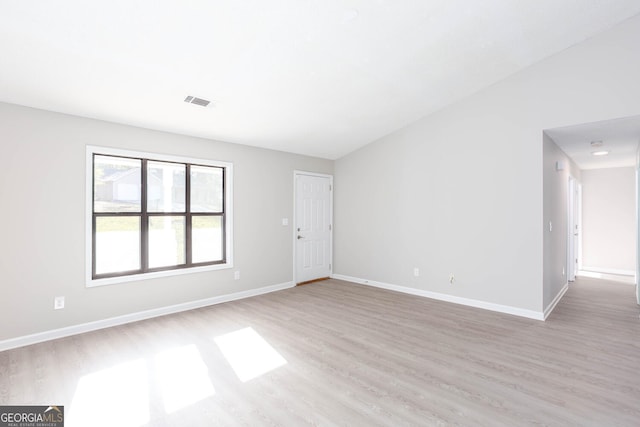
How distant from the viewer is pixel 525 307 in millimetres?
3996

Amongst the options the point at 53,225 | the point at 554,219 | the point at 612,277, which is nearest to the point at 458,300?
the point at 554,219

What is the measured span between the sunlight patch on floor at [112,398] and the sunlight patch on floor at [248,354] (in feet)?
2.27

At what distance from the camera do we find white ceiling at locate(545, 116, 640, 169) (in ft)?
11.9

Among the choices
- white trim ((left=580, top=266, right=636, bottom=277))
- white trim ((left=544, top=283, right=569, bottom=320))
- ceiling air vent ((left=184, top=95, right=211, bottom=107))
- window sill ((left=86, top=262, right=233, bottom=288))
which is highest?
ceiling air vent ((left=184, top=95, right=211, bottom=107))

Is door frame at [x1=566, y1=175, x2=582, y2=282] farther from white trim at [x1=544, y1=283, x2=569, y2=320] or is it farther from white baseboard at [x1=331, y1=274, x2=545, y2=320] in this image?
white baseboard at [x1=331, y1=274, x2=545, y2=320]

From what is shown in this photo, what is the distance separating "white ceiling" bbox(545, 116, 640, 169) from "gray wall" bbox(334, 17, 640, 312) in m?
0.22

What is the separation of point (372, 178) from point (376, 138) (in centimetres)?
71

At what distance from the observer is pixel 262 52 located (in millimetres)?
2945

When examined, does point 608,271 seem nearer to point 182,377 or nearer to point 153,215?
point 182,377

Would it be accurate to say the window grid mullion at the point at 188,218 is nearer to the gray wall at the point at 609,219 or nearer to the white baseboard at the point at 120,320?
the white baseboard at the point at 120,320

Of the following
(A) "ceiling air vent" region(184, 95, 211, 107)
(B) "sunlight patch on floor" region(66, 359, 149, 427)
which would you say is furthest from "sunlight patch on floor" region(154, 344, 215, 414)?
(A) "ceiling air vent" region(184, 95, 211, 107)

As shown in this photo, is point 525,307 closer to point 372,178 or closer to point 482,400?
point 482,400

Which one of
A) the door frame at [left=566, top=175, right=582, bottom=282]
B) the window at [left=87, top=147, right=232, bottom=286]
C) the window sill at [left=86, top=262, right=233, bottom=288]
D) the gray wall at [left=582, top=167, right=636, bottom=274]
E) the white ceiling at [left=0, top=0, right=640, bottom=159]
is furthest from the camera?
the gray wall at [left=582, top=167, right=636, bottom=274]

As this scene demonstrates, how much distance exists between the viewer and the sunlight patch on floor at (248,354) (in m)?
2.67
